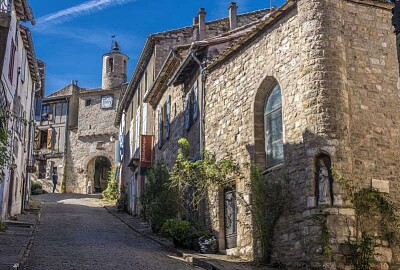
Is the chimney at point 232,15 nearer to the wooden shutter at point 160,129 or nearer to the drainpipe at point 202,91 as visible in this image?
the wooden shutter at point 160,129

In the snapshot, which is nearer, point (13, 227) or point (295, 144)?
point (295, 144)

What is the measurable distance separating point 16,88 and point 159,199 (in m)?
6.54

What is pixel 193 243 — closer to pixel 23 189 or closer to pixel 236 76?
pixel 236 76

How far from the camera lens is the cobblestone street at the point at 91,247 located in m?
11.0

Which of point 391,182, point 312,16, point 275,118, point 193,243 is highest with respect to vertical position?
point 312,16

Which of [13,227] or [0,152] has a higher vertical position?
[0,152]

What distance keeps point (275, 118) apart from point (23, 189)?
1503cm

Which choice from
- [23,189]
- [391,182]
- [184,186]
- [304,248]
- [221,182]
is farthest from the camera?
[23,189]

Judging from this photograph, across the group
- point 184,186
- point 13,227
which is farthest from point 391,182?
point 13,227

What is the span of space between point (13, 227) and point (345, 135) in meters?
11.3

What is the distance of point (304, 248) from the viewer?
9.95 m

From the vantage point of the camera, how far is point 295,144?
1076 centimetres

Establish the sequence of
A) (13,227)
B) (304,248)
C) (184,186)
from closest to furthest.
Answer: (304,248) < (184,186) < (13,227)

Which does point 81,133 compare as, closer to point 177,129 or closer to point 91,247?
point 177,129
